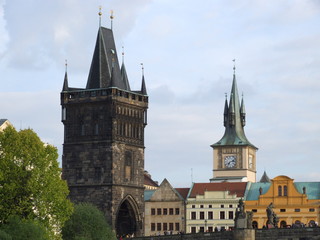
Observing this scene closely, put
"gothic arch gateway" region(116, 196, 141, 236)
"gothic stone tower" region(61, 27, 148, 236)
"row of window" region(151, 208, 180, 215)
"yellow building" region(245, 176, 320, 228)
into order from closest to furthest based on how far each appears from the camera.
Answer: "gothic stone tower" region(61, 27, 148, 236) < "gothic arch gateway" region(116, 196, 141, 236) < "yellow building" region(245, 176, 320, 228) < "row of window" region(151, 208, 180, 215)

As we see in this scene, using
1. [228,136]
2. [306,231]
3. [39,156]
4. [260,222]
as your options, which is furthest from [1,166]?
[228,136]

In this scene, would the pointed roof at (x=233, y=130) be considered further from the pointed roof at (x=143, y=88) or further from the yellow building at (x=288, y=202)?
the pointed roof at (x=143, y=88)

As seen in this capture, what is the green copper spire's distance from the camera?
135250 mm

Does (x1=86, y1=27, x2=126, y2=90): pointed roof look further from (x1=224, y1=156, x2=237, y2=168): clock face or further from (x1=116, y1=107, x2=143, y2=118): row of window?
(x1=224, y1=156, x2=237, y2=168): clock face

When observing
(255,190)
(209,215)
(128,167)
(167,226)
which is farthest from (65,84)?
(255,190)

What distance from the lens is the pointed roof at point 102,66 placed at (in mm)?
106750

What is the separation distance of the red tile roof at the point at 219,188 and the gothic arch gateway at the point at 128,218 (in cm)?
1227

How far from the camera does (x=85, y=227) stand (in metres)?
83.5

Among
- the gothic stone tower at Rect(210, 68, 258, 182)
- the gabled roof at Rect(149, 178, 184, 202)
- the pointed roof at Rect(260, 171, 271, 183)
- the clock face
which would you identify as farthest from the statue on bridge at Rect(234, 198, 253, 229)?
the pointed roof at Rect(260, 171, 271, 183)

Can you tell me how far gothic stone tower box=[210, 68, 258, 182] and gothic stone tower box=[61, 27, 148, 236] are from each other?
27.0 m

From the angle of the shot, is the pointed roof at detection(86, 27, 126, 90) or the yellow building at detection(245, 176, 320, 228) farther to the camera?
the yellow building at detection(245, 176, 320, 228)

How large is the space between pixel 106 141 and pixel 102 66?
25.8ft

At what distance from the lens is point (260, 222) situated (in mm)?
111938

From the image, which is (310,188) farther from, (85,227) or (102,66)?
(85,227)
